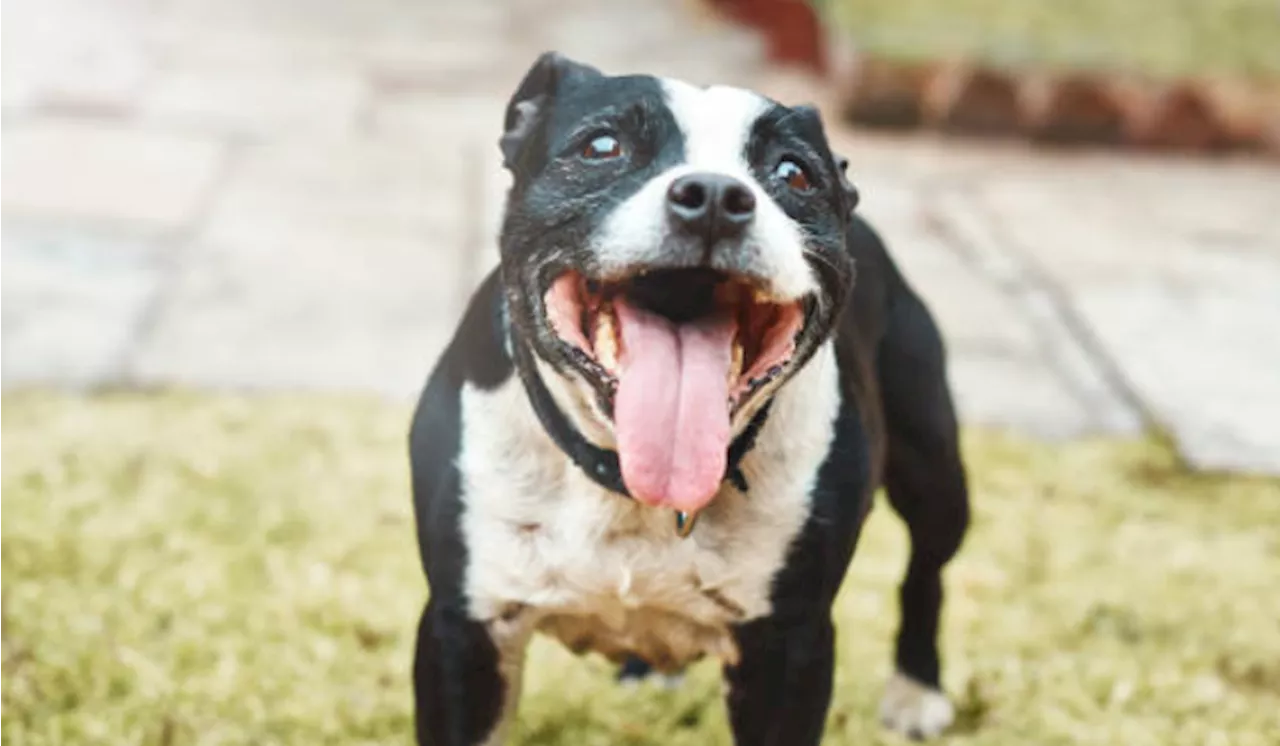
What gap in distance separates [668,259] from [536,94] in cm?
44

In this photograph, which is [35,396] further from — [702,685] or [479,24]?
[479,24]

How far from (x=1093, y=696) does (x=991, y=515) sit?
85 cm

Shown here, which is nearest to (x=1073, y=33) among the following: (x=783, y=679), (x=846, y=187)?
(x=846, y=187)

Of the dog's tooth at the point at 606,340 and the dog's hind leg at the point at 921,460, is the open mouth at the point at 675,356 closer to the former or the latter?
the dog's tooth at the point at 606,340

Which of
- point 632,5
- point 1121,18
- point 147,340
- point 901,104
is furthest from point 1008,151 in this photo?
point 147,340

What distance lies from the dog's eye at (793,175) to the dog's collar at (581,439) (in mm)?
278

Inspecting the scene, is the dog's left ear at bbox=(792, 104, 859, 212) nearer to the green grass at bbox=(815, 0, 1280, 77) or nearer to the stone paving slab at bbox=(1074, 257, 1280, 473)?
the stone paving slab at bbox=(1074, 257, 1280, 473)

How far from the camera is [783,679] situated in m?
2.45

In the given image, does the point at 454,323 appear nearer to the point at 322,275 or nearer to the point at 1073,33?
the point at 322,275

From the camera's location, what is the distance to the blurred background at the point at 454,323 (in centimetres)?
339

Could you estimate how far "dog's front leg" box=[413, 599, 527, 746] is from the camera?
243 cm

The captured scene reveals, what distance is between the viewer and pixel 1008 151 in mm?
7438

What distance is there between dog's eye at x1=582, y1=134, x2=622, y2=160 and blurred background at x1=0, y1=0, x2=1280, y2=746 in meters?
1.28

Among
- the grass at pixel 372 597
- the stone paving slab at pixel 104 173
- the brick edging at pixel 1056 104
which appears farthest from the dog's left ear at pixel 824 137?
the brick edging at pixel 1056 104
